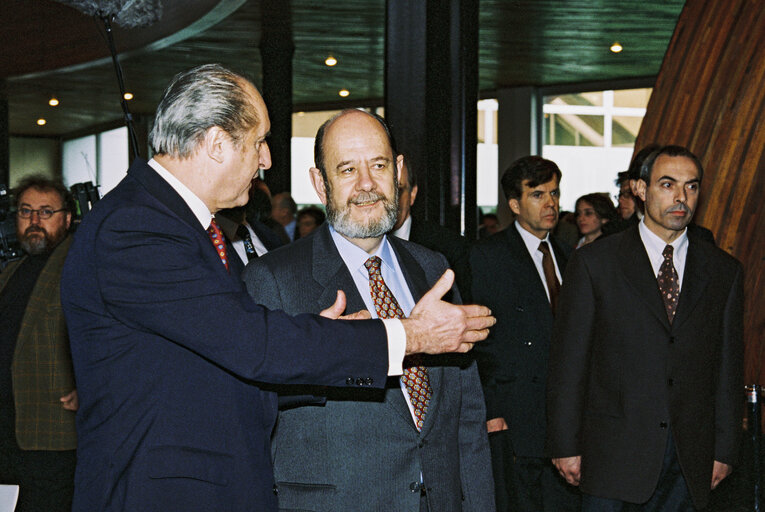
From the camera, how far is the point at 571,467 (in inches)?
130

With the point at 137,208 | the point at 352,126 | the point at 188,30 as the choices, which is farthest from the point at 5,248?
the point at 188,30

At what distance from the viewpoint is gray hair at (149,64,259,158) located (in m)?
1.93

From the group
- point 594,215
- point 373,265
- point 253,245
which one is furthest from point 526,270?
point 594,215

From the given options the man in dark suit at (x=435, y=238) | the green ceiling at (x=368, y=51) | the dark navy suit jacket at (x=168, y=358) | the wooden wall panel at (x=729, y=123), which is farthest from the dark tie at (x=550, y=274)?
the green ceiling at (x=368, y=51)

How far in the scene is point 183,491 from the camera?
5.90 feet

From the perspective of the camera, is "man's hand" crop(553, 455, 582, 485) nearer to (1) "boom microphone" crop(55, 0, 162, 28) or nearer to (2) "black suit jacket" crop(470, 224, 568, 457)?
(2) "black suit jacket" crop(470, 224, 568, 457)

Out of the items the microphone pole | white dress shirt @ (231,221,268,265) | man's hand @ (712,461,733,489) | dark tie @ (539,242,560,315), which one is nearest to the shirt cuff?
the microphone pole

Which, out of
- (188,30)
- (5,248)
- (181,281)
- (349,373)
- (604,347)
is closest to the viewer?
(181,281)

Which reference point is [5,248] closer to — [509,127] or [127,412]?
[127,412]

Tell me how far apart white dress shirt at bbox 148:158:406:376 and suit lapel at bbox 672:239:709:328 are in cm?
167

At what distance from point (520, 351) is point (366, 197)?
1.98 metres

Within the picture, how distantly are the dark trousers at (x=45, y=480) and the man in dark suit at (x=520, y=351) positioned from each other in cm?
203

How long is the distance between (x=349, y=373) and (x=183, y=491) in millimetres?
422

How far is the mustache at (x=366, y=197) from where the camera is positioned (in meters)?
2.46
